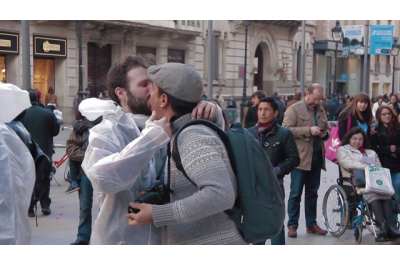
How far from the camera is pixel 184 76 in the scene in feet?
8.36

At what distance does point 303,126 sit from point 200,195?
534 cm

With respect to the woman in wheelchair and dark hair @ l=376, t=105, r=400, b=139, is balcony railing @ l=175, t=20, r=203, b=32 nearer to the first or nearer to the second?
dark hair @ l=376, t=105, r=400, b=139

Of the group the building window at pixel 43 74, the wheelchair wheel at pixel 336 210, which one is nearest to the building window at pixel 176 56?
the building window at pixel 43 74

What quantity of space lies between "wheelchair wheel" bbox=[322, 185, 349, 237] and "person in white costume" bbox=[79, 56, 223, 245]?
14.9 ft

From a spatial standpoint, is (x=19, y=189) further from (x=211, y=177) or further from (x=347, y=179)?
(x=347, y=179)

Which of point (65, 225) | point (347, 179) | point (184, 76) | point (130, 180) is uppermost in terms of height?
point (184, 76)

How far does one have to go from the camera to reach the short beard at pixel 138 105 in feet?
10.4

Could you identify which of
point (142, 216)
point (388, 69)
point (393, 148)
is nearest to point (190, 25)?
point (393, 148)

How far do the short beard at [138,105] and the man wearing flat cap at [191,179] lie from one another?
0.53 m

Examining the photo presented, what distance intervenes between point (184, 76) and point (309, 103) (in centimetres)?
534

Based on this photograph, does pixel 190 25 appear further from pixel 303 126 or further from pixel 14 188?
pixel 14 188

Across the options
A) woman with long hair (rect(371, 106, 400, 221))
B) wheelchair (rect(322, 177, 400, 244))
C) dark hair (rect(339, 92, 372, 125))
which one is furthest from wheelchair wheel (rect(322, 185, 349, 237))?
dark hair (rect(339, 92, 372, 125))

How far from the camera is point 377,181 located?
22.6ft
